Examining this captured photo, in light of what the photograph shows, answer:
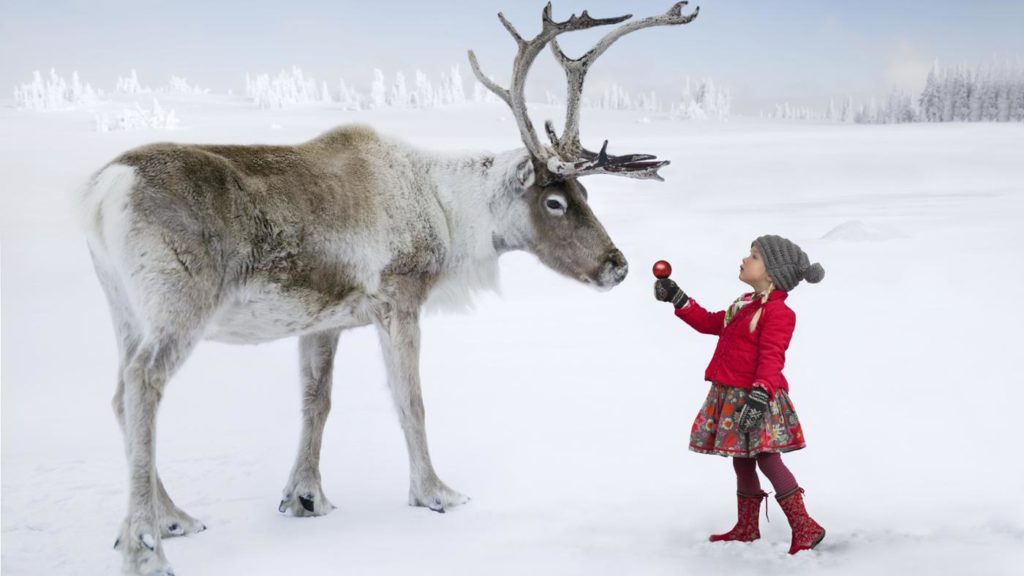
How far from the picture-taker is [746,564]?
512cm

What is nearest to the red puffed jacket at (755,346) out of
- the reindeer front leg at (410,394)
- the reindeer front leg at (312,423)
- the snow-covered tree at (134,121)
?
the reindeer front leg at (410,394)

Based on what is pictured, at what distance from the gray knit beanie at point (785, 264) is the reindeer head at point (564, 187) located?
5.47ft

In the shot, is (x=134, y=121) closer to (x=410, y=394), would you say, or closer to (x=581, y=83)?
(x=581, y=83)

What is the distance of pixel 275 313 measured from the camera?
583 cm

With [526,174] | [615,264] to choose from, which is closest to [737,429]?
[615,264]

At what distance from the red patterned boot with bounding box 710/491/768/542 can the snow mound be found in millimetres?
11475

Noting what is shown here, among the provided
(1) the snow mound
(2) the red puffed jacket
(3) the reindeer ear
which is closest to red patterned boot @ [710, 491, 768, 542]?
(2) the red puffed jacket

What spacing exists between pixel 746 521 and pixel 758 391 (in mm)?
917

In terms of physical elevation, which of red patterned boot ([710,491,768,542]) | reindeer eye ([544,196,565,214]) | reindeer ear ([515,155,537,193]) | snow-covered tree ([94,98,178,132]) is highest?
snow-covered tree ([94,98,178,132])

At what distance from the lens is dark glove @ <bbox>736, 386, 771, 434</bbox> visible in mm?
4914

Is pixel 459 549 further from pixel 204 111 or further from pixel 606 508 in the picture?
pixel 204 111

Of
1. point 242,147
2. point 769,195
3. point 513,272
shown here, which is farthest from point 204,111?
point 242,147

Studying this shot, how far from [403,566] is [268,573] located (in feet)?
2.40

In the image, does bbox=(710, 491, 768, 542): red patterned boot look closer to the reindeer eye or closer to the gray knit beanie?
the gray knit beanie
